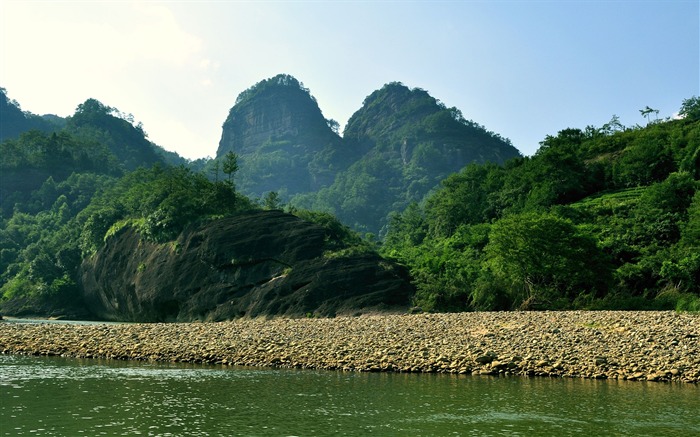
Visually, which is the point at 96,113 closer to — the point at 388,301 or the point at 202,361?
the point at 388,301

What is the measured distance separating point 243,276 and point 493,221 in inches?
1064

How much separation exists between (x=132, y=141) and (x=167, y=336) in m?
164

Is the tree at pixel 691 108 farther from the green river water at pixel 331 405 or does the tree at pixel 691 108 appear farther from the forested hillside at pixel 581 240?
the green river water at pixel 331 405

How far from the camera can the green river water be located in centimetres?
1617

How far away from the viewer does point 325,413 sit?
18.1 m

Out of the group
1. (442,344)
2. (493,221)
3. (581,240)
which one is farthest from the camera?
(493,221)

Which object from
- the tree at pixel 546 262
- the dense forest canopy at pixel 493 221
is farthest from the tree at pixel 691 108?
the tree at pixel 546 262

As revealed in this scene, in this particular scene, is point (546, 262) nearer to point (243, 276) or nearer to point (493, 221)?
point (493, 221)

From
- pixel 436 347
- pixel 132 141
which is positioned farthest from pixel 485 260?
pixel 132 141

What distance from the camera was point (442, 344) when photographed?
93.1ft

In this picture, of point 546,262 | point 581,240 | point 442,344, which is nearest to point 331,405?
point 442,344

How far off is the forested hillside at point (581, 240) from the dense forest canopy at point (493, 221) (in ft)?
0.41

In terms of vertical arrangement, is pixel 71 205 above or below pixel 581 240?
above

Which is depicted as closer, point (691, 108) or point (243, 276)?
point (243, 276)
